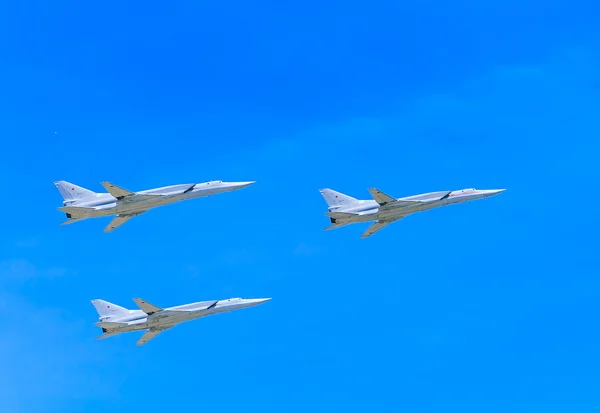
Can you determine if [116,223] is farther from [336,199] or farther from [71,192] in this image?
[336,199]

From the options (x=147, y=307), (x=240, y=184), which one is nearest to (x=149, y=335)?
(x=147, y=307)

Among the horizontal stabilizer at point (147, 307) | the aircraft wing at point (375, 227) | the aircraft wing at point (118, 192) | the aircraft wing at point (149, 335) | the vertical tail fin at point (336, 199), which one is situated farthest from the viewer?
the aircraft wing at point (375, 227)

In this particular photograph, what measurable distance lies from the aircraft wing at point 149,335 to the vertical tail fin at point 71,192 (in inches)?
678

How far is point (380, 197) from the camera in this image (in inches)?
4496

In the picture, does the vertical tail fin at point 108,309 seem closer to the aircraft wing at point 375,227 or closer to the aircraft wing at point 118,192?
the aircraft wing at point 118,192

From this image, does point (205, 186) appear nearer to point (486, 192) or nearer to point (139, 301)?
point (139, 301)

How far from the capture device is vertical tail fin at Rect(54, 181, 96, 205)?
116688 millimetres

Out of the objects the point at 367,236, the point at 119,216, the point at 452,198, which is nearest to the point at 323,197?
the point at 367,236

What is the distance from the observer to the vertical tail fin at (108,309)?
11588 cm

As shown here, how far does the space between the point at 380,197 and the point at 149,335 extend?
31.6 metres

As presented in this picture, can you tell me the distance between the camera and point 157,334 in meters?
117

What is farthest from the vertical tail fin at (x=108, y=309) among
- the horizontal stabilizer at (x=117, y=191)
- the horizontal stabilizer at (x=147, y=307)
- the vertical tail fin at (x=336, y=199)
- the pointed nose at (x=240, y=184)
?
the vertical tail fin at (x=336, y=199)

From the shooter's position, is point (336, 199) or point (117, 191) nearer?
point (117, 191)

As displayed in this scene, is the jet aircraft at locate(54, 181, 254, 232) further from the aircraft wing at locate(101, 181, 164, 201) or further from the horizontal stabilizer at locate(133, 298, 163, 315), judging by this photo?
the horizontal stabilizer at locate(133, 298, 163, 315)
